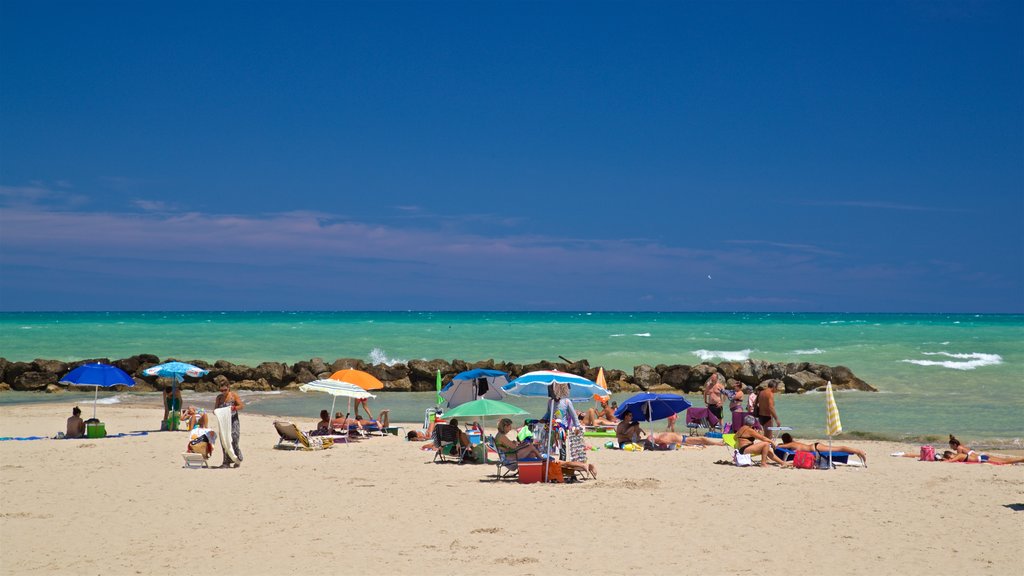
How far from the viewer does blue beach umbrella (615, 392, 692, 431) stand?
18344mm

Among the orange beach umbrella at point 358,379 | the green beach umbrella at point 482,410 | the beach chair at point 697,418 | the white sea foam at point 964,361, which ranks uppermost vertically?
the orange beach umbrella at point 358,379

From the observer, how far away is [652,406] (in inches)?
730

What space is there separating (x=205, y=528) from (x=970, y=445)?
1483 cm

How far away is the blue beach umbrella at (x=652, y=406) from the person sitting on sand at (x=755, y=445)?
2340 mm

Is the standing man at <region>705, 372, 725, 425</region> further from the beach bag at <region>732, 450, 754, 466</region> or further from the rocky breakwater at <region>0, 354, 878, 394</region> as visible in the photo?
the rocky breakwater at <region>0, 354, 878, 394</region>

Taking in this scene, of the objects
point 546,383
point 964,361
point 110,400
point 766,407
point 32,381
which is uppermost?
point 546,383

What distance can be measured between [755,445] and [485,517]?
656 cm

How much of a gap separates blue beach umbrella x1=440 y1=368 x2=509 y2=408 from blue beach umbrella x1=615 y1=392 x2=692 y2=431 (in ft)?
11.9

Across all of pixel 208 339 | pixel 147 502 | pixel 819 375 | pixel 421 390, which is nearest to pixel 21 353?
pixel 208 339

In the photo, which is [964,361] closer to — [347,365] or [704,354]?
[704,354]

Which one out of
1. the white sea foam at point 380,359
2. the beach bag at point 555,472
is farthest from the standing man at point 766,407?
the white sea foam at point 380,359

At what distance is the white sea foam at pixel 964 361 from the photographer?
41.7m

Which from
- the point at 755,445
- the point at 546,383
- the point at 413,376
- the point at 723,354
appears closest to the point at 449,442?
the point at 546,383

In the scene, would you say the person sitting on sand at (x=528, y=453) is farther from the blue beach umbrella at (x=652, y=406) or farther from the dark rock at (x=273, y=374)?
the dark rock at (x=273, y=374)
